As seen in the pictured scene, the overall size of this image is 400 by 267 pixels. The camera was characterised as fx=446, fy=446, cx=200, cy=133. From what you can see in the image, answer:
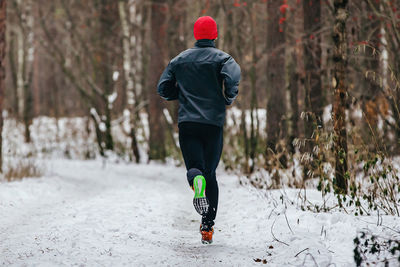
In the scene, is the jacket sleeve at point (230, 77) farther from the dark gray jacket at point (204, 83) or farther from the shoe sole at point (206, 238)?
the shoe sole at point (206, 238)

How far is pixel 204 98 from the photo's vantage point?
459cm

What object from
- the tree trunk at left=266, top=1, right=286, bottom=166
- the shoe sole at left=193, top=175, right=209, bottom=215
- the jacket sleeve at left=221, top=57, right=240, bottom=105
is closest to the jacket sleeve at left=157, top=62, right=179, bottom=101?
the jacket sleeve at left=221, top=57, right=240, bottom=105

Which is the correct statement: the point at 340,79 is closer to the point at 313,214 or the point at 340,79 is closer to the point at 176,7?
the point at 313,214

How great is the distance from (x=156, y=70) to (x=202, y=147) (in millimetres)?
8983

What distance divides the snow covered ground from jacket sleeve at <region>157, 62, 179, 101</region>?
1582mm

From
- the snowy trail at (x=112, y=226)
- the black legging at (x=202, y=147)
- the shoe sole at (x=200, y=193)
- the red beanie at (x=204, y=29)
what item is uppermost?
the red beanie at (x=204, y=29)

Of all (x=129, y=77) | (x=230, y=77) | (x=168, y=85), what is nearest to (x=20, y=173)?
(x=168, y=85)

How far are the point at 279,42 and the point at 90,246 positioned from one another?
657cm

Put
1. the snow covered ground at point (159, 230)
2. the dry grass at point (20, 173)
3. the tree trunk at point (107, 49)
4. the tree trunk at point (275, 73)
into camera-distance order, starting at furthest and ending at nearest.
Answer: the tree trunk at point (107, 49)
the tree trunk at point (275, 73)
the dry grass at point (20, 173)
the snow covered ground at point (159, 230)

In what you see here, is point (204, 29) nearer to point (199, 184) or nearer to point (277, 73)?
point (199, 184)

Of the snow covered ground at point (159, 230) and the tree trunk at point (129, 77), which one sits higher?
the tree trunk at point (129, 77)

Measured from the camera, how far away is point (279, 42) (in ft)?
31.1

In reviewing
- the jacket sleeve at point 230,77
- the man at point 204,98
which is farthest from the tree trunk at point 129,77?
the jacket sleeve at point 230,77

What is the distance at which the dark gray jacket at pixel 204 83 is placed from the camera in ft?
15.0
